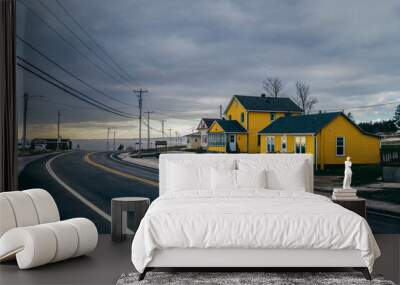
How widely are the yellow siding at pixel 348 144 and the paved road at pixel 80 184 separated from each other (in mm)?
2306

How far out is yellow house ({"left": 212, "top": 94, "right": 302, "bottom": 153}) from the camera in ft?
21.0

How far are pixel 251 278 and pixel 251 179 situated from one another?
1488 millimetres

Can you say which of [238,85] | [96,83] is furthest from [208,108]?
[96,83]

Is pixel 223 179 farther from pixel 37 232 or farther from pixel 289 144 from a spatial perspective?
pixel 37 232

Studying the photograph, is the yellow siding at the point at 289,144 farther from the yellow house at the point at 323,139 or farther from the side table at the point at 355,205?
the side table at the point at 355,205

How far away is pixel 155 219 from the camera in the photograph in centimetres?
379

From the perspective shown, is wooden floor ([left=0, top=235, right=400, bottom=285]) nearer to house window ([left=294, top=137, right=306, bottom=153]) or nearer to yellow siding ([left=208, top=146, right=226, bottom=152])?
house window ([left=294, top=137, right=306, bottom=153])

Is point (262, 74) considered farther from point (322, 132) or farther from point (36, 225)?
point (36, 225)

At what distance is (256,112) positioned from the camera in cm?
643

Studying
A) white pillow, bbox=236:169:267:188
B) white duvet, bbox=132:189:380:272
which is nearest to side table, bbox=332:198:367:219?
white pillow, bbox=236:169:267:188

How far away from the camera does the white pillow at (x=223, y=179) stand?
518 cm

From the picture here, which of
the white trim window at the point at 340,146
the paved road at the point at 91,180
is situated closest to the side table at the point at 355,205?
the white trim window at the point at 340,146

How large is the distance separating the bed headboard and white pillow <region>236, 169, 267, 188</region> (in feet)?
1.57

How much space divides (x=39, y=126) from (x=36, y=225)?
231cm
